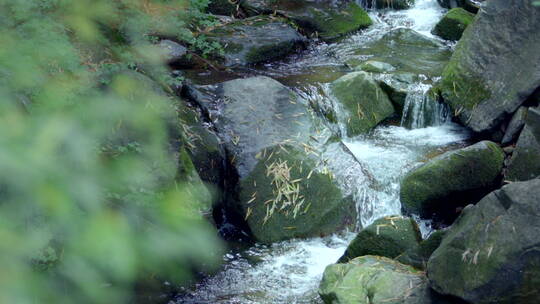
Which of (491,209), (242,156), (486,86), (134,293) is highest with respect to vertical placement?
(491,209)

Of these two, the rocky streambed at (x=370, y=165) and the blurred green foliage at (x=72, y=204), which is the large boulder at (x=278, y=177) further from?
the blurred green foliage at (x=72, y=204)

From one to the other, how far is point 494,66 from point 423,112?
995 mm

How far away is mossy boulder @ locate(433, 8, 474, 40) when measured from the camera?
1002 centimetres

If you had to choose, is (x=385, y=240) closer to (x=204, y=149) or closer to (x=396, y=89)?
(x=204, y=149)

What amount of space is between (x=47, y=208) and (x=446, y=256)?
11.1 ft

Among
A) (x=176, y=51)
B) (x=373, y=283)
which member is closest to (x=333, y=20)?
(x=176, y=51)

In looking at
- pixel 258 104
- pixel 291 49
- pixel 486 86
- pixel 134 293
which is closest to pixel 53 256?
pixel 134 293

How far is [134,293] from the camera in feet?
→ 16.3

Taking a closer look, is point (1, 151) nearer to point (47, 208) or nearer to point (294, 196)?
point (47, 208)

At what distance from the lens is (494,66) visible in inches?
297

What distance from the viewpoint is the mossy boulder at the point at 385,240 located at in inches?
215

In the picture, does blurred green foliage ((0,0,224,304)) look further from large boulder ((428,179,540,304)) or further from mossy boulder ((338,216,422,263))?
mossy boulder ((338,216,422,263))

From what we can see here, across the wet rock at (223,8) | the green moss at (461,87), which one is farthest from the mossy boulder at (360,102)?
the wet rock at (223,8)

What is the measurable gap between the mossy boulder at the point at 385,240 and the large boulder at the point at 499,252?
1392 mm
